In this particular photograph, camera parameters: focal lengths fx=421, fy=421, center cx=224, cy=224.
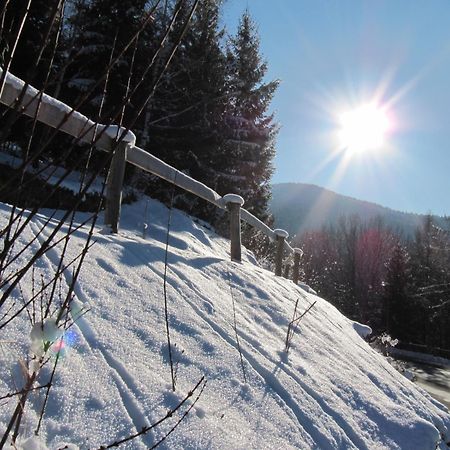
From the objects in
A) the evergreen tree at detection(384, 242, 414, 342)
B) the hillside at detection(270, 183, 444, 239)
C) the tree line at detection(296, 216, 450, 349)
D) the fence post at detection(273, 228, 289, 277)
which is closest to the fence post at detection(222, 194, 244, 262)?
the fence post at detection(273, 228, 289, 277)

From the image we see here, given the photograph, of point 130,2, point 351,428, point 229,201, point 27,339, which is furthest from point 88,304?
point 130,2

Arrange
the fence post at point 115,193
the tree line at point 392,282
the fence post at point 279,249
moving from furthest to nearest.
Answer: the tree line at point 392,282 → the fence post at point 279,249 → the fence post at point 115,193

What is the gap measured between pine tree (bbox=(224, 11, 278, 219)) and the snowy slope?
39.8 feet

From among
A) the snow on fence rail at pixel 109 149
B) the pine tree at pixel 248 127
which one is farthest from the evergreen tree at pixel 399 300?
the snow on fence rail at pixel 109 149

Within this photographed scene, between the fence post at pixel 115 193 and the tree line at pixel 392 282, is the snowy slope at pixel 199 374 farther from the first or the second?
the tree line at pixel 392 282

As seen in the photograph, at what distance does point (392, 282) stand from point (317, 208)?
10655 centimetres

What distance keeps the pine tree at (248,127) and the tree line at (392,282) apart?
630 inches

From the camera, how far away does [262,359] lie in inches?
106

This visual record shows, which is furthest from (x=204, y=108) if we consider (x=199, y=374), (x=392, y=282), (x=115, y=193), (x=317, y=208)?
(x=317, y=208)

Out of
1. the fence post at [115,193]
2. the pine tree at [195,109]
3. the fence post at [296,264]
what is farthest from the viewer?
the pine tree at [195,109]

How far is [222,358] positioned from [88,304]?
2.63 ft

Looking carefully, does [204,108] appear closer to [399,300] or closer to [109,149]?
[109,149]

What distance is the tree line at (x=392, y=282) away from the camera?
3144 centimetres

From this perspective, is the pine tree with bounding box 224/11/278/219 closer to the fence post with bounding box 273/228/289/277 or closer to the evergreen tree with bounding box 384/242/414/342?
the fence post with bounding box 273/228/289/277
